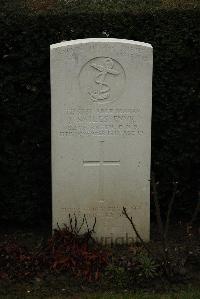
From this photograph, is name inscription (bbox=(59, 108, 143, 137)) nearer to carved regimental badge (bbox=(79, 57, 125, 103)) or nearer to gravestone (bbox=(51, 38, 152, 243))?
gravestone (bbox=(51, 38, 152, 243))

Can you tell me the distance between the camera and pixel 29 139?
6.52m

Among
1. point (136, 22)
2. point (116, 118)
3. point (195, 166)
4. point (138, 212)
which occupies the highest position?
point (136, 22)

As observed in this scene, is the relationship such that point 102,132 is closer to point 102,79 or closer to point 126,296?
point 102,79

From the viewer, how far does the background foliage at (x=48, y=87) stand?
20.8 ft

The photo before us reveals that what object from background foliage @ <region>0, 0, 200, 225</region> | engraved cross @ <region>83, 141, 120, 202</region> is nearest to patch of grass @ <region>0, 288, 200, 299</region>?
engraved cross @ <region>83, 141, 120, 202</region>

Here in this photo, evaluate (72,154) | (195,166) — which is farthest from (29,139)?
(195,166)

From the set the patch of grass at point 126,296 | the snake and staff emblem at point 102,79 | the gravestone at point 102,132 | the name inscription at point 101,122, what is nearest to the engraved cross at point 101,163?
the gravestone at point 102,132

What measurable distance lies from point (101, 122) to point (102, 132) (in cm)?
10

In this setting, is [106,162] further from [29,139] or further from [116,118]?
[29,139]

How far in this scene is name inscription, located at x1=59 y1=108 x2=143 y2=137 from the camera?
5.91 meters

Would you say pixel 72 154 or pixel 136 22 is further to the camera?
pixel 136 22

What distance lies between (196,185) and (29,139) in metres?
1.98

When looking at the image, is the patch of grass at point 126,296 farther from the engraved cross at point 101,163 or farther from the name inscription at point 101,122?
the name inscription at point 101,122

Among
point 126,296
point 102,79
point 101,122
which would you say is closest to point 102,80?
point 102,79
